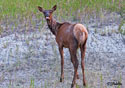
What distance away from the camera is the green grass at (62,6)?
1254 cm

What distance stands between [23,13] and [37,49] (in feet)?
10.6

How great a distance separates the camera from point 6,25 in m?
11.8

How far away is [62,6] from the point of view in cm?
1320

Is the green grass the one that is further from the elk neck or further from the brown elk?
the brown elk

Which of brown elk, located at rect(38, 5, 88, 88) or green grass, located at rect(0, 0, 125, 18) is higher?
green grass, located at rect(0, 0, 125, 18)

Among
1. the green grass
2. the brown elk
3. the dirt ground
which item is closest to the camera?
the brown elk

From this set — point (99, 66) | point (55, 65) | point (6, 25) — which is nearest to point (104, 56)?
point (99, 66)

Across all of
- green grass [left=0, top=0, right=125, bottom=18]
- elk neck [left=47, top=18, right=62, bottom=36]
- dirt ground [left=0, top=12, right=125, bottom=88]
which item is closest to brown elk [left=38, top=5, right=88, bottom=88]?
elk neck [left=47, top=18, right=62, bottom=36]

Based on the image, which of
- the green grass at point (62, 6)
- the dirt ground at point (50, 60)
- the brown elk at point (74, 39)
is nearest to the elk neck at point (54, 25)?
the brown elk at point (74, 39)

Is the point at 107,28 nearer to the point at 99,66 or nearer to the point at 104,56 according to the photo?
the point at 104,56

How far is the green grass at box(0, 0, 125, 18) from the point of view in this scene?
494 inches

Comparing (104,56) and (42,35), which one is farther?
(42,35)

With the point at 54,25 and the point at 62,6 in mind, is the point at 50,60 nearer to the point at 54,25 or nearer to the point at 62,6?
the point at 54,25

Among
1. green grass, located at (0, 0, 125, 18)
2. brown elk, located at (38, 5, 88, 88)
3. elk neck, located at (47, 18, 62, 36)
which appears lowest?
brown elk, located at (38, 5, 88, 88)
